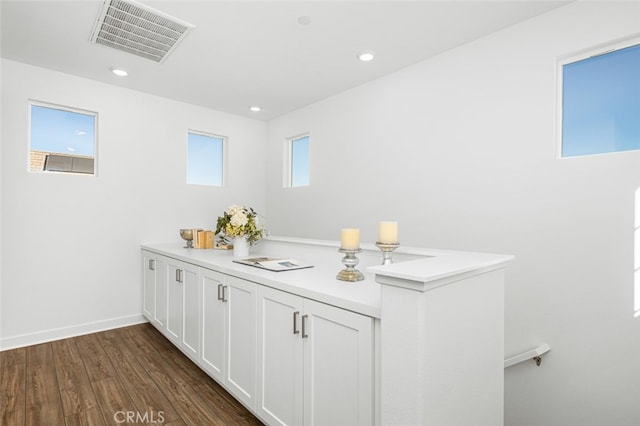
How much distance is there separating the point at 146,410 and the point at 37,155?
2654mm

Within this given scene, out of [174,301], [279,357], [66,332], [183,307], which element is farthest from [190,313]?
[66,332]

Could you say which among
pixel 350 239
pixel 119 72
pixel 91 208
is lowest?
pixel 350 239

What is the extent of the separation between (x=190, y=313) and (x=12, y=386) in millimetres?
1259

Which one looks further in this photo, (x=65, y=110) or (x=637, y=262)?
(x=65, y=110)

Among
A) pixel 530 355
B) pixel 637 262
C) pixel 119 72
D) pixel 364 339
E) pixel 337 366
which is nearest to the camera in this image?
pixel 364 339

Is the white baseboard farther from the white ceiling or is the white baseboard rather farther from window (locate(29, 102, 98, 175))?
the white ceiling

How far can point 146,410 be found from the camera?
6.52 feet

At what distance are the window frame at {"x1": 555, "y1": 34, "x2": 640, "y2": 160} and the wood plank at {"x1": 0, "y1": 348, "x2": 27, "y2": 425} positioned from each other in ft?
12.4

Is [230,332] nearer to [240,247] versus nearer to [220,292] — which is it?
[220,292]

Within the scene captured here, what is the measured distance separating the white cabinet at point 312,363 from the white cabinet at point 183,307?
89cm

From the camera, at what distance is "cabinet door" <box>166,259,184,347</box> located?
265 cm

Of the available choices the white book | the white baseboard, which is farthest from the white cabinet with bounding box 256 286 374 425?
the white baseboard

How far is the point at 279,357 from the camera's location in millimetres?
1620

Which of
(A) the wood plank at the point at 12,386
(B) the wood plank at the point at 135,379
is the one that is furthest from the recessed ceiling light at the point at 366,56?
(A) the wood plank at the point at 12,386
